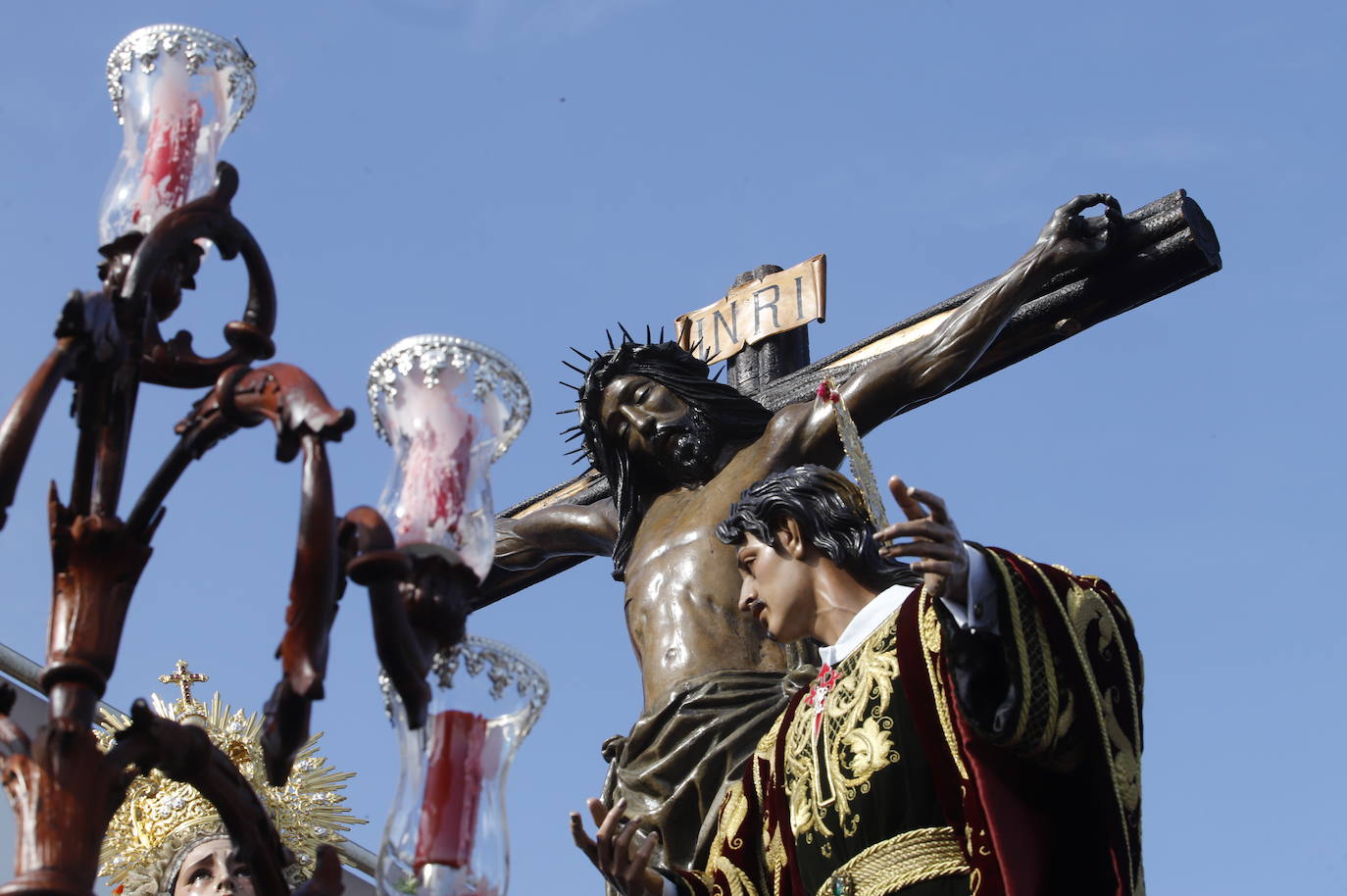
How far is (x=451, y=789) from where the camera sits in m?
3.07

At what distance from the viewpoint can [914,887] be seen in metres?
4.49

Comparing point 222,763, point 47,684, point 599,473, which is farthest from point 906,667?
point 599,473

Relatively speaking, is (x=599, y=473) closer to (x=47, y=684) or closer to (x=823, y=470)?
(x=823, y=470)

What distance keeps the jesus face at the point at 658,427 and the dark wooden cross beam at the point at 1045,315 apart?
40 centimetres

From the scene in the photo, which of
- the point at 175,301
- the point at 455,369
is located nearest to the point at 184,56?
the point at 175,301

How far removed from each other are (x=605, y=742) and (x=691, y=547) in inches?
24.8

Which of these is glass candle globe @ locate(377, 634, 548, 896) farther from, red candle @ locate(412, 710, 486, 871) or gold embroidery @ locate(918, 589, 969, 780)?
gold embroidery @ locate(918, 589, 969, 780)

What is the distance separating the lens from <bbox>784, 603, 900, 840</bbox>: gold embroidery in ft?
15.3

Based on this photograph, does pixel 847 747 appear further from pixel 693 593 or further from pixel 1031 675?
pixel 693 593

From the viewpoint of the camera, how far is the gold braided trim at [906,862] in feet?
14.7

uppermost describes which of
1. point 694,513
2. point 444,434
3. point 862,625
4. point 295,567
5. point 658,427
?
point 658,427

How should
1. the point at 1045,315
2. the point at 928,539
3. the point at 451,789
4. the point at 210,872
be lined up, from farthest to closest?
the point at 1045,315 < the point at 210,872 < the point at 928,539 < the point at 451,789

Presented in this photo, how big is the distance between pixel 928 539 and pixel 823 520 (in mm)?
1024

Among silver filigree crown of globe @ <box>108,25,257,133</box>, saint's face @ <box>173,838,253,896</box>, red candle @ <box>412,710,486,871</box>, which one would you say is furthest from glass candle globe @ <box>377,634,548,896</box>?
saint's face @ <box>173,838,253,896</box>
